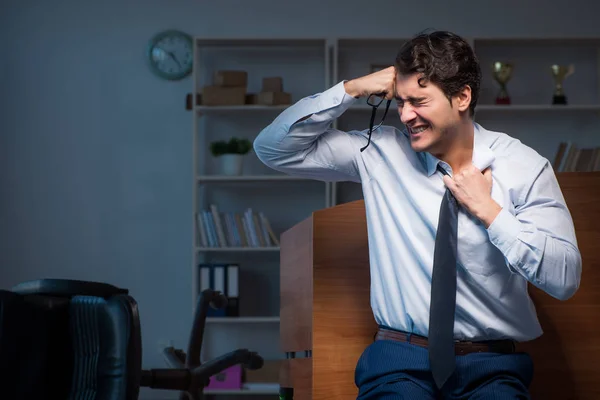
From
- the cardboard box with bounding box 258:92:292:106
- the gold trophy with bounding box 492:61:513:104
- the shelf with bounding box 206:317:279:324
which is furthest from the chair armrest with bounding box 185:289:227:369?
the gold trophy with bounding box 492:61:513:104

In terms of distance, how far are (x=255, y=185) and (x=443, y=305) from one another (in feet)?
12.1

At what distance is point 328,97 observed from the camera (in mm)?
1846

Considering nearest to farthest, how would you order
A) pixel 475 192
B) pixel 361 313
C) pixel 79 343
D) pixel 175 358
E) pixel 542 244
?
pixel 79 343 < pixel 542 244 < pixel 475 192 < pixel 361 313 < pixel 175 358

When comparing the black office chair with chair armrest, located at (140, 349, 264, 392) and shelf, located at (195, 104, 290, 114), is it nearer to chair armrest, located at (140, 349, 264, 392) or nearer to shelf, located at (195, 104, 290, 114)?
chair armrest, located at (140, 349, 264, 392)

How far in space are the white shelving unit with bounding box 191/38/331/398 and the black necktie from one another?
11.5 feet

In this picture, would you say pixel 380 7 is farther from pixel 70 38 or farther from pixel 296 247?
pixel 296 247

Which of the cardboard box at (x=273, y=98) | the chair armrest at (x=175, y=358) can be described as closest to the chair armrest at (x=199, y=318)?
the chair armrest at (x=175, y=358)

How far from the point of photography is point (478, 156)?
5.80 ft

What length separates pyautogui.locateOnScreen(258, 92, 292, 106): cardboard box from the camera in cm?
502

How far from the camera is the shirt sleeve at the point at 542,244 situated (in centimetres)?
156

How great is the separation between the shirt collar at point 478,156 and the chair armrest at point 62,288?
2.34 feet

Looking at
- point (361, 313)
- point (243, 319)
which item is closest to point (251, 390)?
point (243, 319)

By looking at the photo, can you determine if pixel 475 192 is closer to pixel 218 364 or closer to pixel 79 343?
pixel 79 343

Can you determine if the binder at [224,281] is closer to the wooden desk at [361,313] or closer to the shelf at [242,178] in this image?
the shelf at [242,178]
